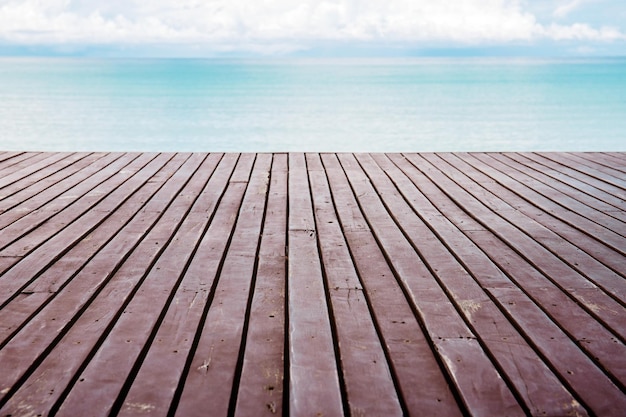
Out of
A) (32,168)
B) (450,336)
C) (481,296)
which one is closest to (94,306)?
(450,336)

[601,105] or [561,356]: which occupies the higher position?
[561,356]

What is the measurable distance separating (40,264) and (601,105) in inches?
946

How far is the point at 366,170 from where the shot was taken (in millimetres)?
3885

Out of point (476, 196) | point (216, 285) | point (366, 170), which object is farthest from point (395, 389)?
point (366, 170)

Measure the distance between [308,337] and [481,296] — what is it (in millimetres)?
595

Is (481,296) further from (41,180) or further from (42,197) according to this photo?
(41,180)

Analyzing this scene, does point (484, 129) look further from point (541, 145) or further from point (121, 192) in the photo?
point (121, 192)

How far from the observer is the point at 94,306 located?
66.5 inches

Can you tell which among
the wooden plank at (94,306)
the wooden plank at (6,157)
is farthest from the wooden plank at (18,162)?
the wooden plank at (94,306)

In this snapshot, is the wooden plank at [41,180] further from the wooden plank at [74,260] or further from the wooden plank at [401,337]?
the wooden plank at [401,337]

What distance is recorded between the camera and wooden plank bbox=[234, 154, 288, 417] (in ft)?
4.03

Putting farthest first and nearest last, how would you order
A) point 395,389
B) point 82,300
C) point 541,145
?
point 541,145 → point 82,300 → point 395,389

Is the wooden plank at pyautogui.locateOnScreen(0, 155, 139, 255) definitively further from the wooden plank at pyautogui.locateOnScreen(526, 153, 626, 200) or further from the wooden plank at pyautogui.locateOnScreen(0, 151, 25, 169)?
the wooden plank at pyautogui.locateOnScreen(526, 153, 626, 200)

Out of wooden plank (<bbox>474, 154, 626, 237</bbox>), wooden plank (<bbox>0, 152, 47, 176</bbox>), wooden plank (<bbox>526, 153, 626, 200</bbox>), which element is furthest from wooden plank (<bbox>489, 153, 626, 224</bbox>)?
wooden plank (<bbox>0, 152, 47, 176</bbox>)
